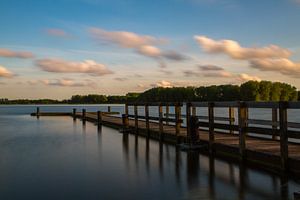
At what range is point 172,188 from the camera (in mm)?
8727

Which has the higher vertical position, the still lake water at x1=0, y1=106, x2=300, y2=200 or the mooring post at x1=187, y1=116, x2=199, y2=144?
the mooring post at x1=187, y1=116, x2=199, y2=144

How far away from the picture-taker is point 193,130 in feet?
47.1

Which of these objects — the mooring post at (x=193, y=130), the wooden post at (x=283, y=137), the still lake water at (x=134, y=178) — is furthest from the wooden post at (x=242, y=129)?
the mooring post at (x=193, y=130)

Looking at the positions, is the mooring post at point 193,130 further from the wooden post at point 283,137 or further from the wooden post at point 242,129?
the wooden post at point 283,137

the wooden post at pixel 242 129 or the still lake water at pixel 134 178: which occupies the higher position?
the wooden post at pixel 242 129

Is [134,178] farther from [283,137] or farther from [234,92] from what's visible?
[234,92]

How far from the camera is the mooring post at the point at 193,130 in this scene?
564 inches

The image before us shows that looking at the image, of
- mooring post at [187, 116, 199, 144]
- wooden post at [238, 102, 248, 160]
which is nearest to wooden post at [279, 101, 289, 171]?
wooden post at [238, 102, 248, 160]

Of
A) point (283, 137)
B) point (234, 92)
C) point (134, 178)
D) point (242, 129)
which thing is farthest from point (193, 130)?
point (234, 92)

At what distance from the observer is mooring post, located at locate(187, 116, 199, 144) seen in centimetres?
1434

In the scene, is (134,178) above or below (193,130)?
below

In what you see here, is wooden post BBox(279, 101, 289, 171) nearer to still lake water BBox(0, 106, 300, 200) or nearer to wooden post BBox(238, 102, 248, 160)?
still lake water BBox(0, 106, 300, 200)

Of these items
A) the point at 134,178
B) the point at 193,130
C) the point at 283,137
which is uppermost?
the point at 283,137

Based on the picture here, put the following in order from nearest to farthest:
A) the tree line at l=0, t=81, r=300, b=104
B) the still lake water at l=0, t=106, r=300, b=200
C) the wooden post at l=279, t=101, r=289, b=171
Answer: the still lake water at l=0, t=106, r=300, b=200, the wooden post at l=279, t=101, r=289, b=171, the tree line at l=0, t=81, r=300, b=104
